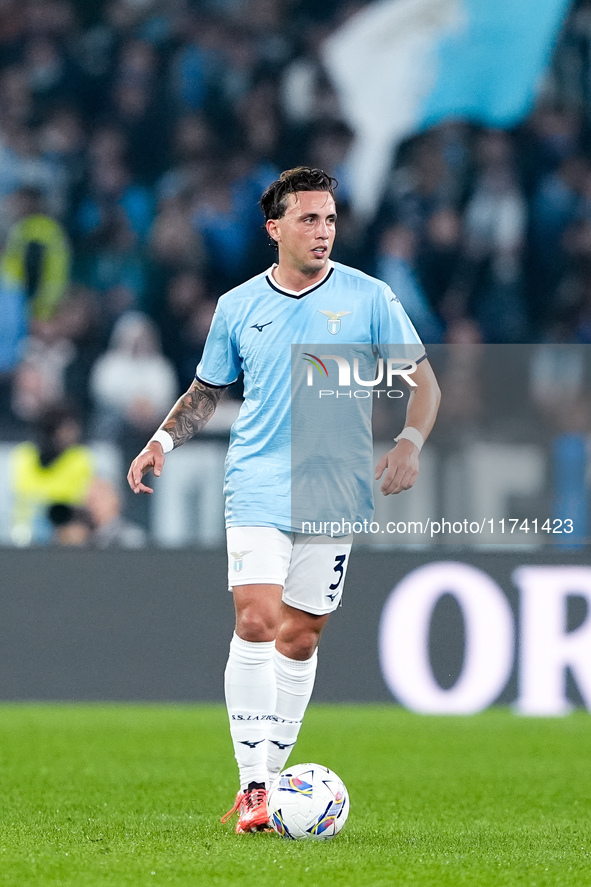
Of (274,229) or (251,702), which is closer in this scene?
(251,702)

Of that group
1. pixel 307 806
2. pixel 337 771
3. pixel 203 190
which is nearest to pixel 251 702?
pixel 307 806

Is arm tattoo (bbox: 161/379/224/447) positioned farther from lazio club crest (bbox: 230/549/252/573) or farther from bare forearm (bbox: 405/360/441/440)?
bare forearm (bbox: 405/360/441/440)

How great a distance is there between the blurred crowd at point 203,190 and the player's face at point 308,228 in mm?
5285

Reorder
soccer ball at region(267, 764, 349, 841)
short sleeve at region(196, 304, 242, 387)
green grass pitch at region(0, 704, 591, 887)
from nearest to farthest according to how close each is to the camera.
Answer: green grass pitch at region(0, 704, 591, 887) < soccer ball at region(267, 764, 349, 841) < short sleeve at region(196, 304, 242, 387)

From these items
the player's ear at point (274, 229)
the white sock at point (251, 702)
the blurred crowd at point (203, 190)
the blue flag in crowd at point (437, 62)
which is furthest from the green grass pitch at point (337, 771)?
the blue flag in crowd at point (437, 62)

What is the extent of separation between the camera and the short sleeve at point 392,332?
14.8ft

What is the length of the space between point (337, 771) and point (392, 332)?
2.28 m

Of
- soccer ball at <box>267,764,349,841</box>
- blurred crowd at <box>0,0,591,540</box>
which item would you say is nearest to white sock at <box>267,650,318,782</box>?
soccer ball at <box>267,764,349,841</box>

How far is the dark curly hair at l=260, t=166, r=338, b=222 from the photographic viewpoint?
4480 mm

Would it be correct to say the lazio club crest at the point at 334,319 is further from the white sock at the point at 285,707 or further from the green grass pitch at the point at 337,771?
the green grass pitch at the point at 337,771

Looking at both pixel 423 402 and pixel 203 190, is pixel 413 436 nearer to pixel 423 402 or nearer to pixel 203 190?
pixel 423 402

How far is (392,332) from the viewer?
4512 millimetres

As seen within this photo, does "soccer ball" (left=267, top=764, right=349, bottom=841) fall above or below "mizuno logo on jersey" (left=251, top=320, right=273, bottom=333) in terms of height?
below

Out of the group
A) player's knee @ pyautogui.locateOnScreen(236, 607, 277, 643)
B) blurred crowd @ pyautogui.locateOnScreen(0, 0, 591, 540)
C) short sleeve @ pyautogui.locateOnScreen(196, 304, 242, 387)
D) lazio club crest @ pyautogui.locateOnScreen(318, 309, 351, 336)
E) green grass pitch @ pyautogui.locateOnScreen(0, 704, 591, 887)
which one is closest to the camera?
green grass pitch @ pyautogui.locateOnScreen(0, 704, 591, 887)
